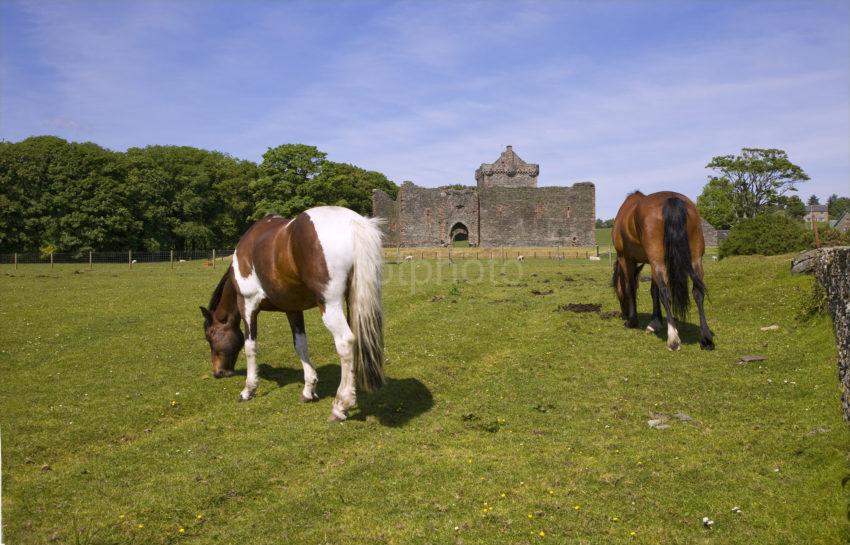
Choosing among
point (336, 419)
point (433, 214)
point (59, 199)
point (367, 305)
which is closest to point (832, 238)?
point (367, 305)

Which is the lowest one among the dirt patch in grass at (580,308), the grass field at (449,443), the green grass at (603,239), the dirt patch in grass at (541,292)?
the grass field at (449,443)

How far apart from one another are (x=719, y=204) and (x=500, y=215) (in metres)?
36.4

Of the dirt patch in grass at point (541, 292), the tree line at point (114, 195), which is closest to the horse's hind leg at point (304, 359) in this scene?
the dirt patch in grass at point (541, 292)

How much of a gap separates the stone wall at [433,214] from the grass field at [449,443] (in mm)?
50874

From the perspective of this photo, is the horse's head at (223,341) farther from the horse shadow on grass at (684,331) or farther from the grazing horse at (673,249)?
the horse shadow on grass at (684,331)

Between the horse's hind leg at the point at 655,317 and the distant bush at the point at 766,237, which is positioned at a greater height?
the distant bush at the point at 766,237

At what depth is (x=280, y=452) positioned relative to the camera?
6711 millimetres

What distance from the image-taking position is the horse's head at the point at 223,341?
981cm

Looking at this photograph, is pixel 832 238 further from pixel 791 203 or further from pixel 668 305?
pixel 791 203

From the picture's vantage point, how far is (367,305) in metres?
7.39

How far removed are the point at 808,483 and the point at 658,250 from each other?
638 cm

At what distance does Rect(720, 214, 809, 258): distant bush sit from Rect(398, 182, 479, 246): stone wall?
3992 cm

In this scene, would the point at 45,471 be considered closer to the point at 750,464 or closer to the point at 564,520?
the point at 564,520

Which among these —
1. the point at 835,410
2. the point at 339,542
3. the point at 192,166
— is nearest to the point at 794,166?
the point at 192,166
